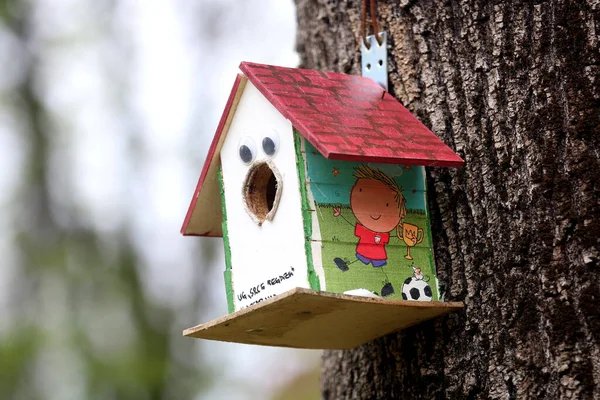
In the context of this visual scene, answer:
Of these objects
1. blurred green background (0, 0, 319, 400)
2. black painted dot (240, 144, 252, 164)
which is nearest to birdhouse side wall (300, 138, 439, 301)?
black painted dot (240, 144, 252, 164)

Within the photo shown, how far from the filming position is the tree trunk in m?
1.89

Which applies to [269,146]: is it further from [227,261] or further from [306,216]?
[227,261]

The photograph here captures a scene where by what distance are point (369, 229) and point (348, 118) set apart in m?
0.28

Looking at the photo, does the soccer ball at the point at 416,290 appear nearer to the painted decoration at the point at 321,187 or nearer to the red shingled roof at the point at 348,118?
the painted decoration at the point at 321,187

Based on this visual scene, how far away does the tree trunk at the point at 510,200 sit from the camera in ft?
6.20

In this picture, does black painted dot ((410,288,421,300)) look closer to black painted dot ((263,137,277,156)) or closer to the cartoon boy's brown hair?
the cartoon boy's brown hair

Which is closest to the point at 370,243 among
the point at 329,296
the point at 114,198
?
the point at 329,296

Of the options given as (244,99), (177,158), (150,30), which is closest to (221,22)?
(150,30)

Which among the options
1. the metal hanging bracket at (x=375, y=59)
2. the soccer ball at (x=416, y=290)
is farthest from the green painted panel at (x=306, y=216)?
the metal hanging bracket at (x=375, y=59)

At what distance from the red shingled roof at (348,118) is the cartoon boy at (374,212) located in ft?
0.35

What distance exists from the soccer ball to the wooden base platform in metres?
0.03

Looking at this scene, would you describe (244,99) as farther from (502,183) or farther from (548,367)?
(548,367)

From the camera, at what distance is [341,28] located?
282 centimetres

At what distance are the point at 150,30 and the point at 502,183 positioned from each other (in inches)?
255
